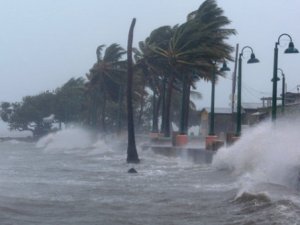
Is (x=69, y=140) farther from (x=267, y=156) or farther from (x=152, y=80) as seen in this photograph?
(x=267, y=156)

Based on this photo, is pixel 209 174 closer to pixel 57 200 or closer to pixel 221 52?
pixel 57 200

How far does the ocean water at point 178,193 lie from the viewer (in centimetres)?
1388

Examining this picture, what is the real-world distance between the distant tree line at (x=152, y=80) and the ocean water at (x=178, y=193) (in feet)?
66.2

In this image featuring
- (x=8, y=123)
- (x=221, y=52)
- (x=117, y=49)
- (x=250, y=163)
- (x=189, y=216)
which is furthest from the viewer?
(x=8, y=123)

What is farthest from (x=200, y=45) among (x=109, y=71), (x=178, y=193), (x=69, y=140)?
(x=69, y=140)

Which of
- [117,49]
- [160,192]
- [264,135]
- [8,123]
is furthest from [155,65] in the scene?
[8,123]

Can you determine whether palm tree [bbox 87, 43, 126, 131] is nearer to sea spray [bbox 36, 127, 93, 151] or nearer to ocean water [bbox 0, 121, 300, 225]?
sea spray [bbox 36, 127, 93, 151]

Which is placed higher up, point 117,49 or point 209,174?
point 117,49

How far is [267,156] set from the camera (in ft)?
76.5

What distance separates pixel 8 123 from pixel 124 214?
112 m

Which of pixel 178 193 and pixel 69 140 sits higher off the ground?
pixel 178 193

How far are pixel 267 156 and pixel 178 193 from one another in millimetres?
5049

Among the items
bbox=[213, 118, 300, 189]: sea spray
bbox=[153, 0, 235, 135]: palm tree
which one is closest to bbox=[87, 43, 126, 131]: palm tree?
bbox=[153, 0, 235, 135]: palm tree

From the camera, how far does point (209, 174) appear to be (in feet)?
89.2
